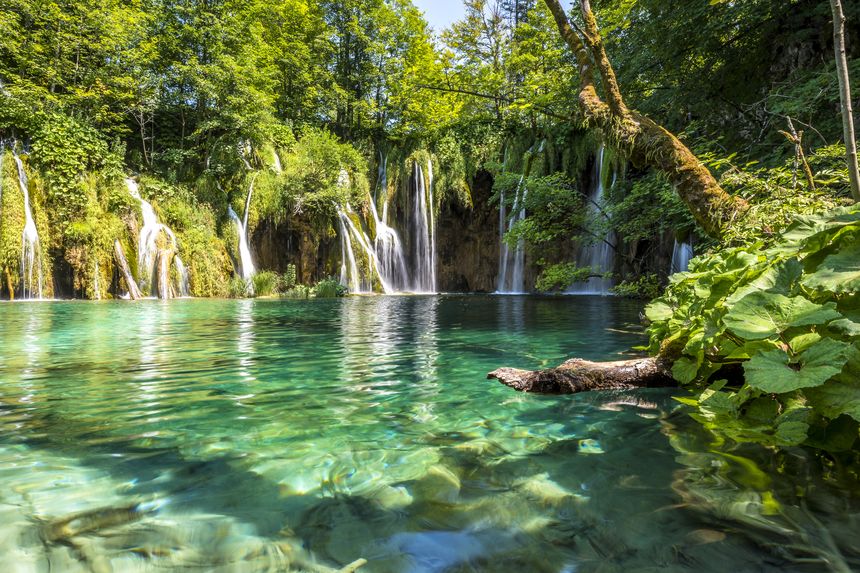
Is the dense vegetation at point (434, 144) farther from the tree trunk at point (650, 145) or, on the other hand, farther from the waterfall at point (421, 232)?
the waterfall at point (421, 232)

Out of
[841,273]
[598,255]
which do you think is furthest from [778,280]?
[598,255]

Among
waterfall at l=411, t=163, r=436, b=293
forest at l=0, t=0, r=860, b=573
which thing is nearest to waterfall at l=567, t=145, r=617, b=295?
forest at l=0, t=0, r=860, b=573

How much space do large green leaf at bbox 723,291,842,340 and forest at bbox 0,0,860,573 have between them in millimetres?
11

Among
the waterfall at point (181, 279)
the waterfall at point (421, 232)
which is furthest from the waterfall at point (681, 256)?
the waterfall at point (181, 279)

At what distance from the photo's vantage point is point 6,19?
18.1 metres

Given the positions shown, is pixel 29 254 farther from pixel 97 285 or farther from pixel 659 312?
pixel 659 312

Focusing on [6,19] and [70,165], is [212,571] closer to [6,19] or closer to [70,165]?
[70,165]

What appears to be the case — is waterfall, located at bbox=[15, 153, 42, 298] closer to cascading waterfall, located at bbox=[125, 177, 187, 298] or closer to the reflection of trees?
cascading waterfall, located at bbox=[125, 177, 187, 298]

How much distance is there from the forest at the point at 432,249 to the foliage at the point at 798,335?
0.01 metres

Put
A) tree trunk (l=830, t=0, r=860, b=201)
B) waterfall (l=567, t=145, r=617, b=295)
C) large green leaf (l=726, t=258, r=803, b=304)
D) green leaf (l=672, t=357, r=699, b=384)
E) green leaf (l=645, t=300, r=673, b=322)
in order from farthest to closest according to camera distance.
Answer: waterfall (l=567, t=145, r=617, b=295)
green leaf (l=645, t=300, r=673, b=322)
green leaf (l=672, t=357, r=699, b=384)
tree trunk (l=830, t=0, r=860, b=201)
large green leaf (l=726, t=258, r=803, b=304)

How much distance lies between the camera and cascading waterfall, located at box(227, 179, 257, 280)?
64.1 feet

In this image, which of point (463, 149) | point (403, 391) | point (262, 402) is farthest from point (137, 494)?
point (463, 149)

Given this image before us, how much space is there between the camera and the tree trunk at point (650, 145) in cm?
400

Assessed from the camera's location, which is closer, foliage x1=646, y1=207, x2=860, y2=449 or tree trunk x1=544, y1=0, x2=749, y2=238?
foliage x1=646, y1=207, x2=860, y2=449
